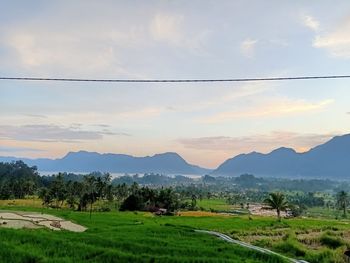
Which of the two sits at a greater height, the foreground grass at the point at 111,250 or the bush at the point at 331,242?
the foreground grass at the point at 111,250

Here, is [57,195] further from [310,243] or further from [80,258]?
[80,258]

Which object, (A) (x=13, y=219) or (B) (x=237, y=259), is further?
(A) (x=13, y=219)

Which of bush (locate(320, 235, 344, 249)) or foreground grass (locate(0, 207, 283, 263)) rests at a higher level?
foreground grass (locate(0, 207, 283, 263))

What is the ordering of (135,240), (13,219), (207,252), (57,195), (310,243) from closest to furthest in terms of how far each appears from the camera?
1. (207,252)
2. (135,240)
3. (310,243)
4. (13,219)
5. (57,195)

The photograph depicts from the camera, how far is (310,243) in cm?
2706

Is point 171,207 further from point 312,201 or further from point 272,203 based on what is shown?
point 312,201

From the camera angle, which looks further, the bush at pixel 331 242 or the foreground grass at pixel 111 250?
the bush at pixel 331 242

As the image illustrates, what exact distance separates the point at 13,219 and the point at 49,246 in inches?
687

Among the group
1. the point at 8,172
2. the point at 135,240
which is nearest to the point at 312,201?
the point at 8,172

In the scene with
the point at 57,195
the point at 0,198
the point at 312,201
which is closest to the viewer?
the point at 57,195

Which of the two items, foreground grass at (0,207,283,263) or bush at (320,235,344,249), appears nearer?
foreground grass at (0,207,283,263)

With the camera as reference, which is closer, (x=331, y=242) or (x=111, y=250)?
(x=111, y=250)

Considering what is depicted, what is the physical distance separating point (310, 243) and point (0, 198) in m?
71.8

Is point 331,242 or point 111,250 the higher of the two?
point 111,250
